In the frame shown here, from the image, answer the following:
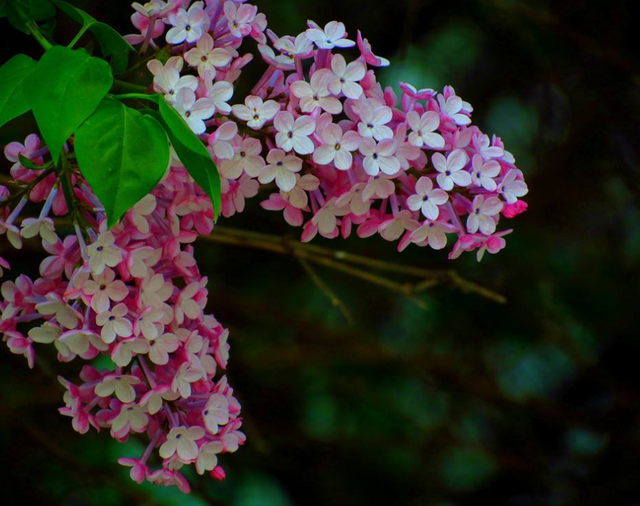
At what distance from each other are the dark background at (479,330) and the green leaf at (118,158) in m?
1.19

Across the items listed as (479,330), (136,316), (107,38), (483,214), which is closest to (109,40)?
(107,38)

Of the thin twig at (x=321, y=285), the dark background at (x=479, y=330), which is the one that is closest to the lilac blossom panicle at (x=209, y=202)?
the thin twig at (x=321, y=285)

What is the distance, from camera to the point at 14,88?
59 cm

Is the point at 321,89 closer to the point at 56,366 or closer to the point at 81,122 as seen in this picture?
the point at 81,122

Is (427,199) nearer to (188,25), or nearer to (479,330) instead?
(188,25)

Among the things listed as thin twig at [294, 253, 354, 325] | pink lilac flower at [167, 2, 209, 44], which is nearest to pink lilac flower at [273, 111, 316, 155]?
pink lilac flower at [167, 2, 209, 44]

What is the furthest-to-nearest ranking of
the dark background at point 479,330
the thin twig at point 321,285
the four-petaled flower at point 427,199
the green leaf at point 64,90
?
the dark background at point 479,330
the thin twig at point 321,285
the four-petaled flower at point 427,199
the green leaf at point 64,90

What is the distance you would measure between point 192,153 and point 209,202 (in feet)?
0.27

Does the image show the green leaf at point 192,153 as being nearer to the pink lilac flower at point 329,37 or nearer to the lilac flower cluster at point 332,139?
the lilac flower cluster at point 332,139

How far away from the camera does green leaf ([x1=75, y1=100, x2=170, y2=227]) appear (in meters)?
0.56

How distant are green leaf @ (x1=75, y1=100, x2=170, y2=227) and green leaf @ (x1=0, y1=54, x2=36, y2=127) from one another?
0.16 ft

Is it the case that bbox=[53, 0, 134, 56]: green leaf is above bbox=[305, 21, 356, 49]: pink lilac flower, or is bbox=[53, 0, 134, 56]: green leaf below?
below

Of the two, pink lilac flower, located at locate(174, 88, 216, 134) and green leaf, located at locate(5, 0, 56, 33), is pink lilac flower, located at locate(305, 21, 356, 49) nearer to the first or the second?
pink lilac flower, located at locate(174, 88, 216, 134)

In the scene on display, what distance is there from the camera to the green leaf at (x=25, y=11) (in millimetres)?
686
